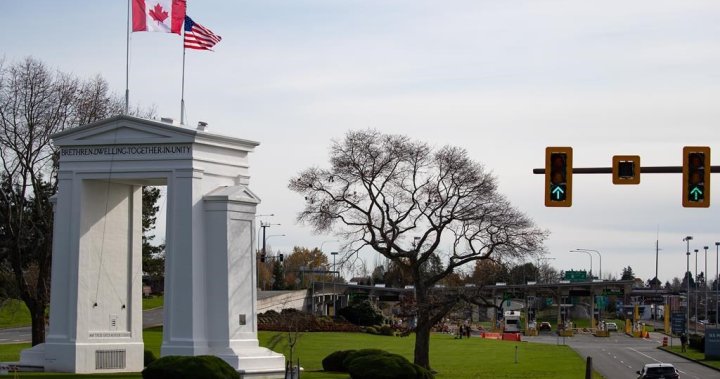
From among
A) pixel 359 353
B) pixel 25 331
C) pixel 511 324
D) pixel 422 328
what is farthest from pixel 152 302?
pixel 359 353

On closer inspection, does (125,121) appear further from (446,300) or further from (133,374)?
(446,300)

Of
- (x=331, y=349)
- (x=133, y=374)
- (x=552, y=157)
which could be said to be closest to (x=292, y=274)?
(x=331, y=349)

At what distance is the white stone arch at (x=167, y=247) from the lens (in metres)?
37.3

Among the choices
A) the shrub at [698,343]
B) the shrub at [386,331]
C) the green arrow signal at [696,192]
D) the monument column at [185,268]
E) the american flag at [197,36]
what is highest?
the american flag at [197,36]

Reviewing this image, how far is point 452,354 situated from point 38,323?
2861 cm

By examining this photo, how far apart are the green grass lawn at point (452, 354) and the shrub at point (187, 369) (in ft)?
20.4

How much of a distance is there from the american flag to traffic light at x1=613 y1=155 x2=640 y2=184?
678 inches

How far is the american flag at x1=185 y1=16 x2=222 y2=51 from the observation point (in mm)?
40781

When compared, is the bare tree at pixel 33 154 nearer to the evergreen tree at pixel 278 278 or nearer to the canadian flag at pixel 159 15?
the canadian flag at pixel 159 15

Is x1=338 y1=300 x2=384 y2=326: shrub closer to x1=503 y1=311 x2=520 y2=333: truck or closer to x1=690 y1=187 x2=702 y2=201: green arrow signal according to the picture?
x1=503 y1=311 x2=520 y2=333: truck

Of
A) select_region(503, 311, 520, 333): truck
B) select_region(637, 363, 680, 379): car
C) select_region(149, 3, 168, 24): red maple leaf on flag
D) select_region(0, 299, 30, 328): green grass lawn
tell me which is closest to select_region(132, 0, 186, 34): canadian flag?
select_region(149, 3, 168, 24): red maple leaf on flag

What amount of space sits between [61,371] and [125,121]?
817cm

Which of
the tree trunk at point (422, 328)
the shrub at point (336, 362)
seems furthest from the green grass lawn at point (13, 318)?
the shrub at point (336, 362)

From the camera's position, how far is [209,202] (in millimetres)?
37719
